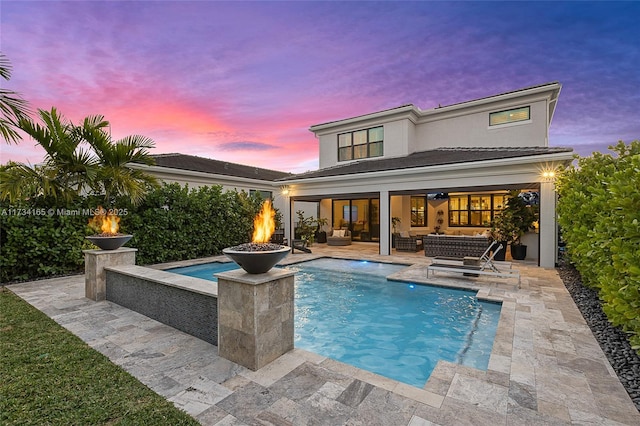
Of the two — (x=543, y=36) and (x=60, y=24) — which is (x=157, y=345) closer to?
(x=60, y=24)

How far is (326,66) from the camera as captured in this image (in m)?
11.8

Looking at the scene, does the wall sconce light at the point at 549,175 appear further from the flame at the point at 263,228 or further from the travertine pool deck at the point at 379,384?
the flame at the point at 263,228

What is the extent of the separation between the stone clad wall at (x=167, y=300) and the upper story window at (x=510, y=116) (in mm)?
14848

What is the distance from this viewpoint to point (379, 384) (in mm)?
3135

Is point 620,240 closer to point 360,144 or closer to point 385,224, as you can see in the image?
point 385,224

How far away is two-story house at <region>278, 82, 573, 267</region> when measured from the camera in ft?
34.3

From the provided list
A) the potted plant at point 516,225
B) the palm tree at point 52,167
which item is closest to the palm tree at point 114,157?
the palm tree at point 52,167

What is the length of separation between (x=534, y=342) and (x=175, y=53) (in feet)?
40.9

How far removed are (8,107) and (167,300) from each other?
4664 millimetres

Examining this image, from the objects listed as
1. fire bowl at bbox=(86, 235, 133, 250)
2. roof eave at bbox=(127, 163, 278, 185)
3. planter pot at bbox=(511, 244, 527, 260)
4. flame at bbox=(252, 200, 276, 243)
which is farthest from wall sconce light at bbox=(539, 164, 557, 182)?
fire bowl at bbox=(86, 235, 133, 250)

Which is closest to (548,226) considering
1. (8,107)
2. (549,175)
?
(549,175)

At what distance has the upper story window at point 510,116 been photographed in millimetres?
13305

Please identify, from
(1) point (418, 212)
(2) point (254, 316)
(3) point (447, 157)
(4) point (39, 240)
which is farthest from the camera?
(1) point (418, 212)

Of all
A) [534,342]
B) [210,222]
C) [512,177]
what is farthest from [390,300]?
[210,222]
